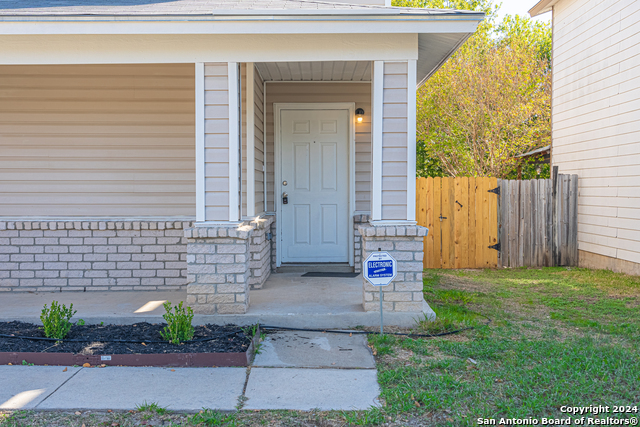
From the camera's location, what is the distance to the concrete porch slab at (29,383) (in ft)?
9.98

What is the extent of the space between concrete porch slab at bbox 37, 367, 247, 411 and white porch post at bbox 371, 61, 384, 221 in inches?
76.4

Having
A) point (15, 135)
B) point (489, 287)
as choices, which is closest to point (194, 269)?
point (15, 135)

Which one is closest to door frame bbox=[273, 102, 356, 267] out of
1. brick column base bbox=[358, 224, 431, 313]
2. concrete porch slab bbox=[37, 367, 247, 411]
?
brick column base bbox=[358, 224, 431, 313]

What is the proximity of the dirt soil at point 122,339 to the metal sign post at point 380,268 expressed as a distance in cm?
115

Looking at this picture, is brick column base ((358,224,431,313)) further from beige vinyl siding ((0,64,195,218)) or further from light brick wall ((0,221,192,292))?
beige vinyl siding ((0,64,195,218))

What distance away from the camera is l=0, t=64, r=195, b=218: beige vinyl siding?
18.7 feet

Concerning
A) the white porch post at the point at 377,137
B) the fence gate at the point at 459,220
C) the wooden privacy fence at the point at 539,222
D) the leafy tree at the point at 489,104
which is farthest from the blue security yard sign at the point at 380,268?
the leafy tree at the point at 489,104

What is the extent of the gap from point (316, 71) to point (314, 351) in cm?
366

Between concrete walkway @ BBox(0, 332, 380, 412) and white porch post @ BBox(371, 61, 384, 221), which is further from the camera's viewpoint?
white porch post @ BBox(371, 61, 384, 221)

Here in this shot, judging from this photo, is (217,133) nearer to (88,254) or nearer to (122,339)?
(122,339)

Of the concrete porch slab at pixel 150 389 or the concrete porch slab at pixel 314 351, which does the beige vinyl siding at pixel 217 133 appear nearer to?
the concrete porch slab at pixel 314 351

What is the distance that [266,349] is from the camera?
4.04 m

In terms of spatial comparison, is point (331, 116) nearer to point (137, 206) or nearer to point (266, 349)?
point (137, 206)

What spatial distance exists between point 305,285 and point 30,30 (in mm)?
3700
